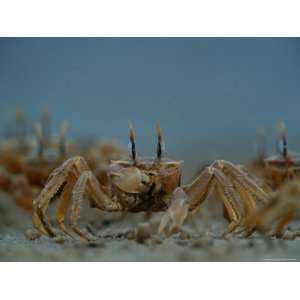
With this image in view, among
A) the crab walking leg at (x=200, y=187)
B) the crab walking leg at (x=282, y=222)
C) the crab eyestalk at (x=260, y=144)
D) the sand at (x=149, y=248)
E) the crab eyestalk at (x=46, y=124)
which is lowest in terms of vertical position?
the sand at (x=149, y=248)

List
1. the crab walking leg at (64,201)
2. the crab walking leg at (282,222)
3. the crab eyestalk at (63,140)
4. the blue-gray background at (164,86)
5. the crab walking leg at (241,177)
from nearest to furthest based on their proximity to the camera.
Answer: the crab walking leg at (282,222) → the crab walking leg at (241,177) → the crab walking leg at (64,201) → the blue-gray background at (164,86) → the crab eyestalk at (63,140)

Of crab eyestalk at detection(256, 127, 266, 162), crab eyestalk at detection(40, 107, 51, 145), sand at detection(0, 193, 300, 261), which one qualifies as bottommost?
sand at detection(0, 193, 300, 261)

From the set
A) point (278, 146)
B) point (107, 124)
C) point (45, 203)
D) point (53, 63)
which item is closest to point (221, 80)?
point (278, 146)

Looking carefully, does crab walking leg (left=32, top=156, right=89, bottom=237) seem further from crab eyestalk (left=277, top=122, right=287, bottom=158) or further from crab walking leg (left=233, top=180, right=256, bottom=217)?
crab eyestalk (left=277, top=122, right=287, bottom=158)

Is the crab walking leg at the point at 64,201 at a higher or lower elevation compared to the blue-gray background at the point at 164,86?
lower

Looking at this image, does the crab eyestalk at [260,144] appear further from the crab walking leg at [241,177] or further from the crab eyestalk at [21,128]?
the crab eyestalk at [21,128]

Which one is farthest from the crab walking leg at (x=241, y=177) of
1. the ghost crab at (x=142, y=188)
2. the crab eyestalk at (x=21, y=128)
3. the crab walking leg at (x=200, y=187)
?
the crab eyestalk at (x=21, y=128)

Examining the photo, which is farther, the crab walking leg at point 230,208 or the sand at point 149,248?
the crab walking leg at point 230,208

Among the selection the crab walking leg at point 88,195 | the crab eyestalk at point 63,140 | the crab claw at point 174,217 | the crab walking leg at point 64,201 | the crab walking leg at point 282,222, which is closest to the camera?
the crab walking leg at point 282,222

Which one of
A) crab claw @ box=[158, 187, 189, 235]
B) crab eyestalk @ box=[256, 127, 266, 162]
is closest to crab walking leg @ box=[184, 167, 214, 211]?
crab claw @ box=[158, 187, 189, 235]
